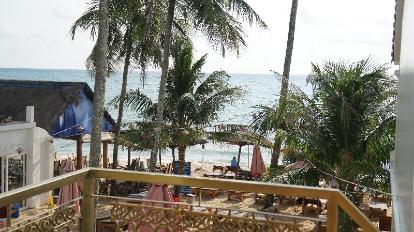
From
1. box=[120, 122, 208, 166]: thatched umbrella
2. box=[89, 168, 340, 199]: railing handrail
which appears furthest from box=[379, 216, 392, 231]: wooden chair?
box=[89, 168, 340, 199]: railing handrail

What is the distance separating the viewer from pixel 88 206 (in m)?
3.60

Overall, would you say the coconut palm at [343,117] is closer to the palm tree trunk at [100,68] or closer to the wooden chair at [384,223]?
the wooden chair at [384,223]

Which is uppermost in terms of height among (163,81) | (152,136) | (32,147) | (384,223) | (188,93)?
(163,81)

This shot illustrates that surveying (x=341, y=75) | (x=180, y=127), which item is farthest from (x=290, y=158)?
(x=180, y=127)

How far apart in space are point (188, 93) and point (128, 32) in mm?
4397

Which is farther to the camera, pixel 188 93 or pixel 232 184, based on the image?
pixel 188 93

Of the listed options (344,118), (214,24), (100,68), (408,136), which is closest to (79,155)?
→ (100,68)

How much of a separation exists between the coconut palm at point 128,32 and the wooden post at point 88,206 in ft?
34.3

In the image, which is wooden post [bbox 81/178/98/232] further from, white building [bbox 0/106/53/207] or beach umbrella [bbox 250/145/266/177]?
beach umbrella [bbox 250/145/266/177]

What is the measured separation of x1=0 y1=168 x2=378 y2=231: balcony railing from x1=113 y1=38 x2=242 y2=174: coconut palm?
13.5 m

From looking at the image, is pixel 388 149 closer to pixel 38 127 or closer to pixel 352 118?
pixel 352 118

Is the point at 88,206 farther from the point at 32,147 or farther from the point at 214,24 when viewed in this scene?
the point at 214,24

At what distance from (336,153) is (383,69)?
74.5 inches

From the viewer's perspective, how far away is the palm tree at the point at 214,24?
15.0 metres
